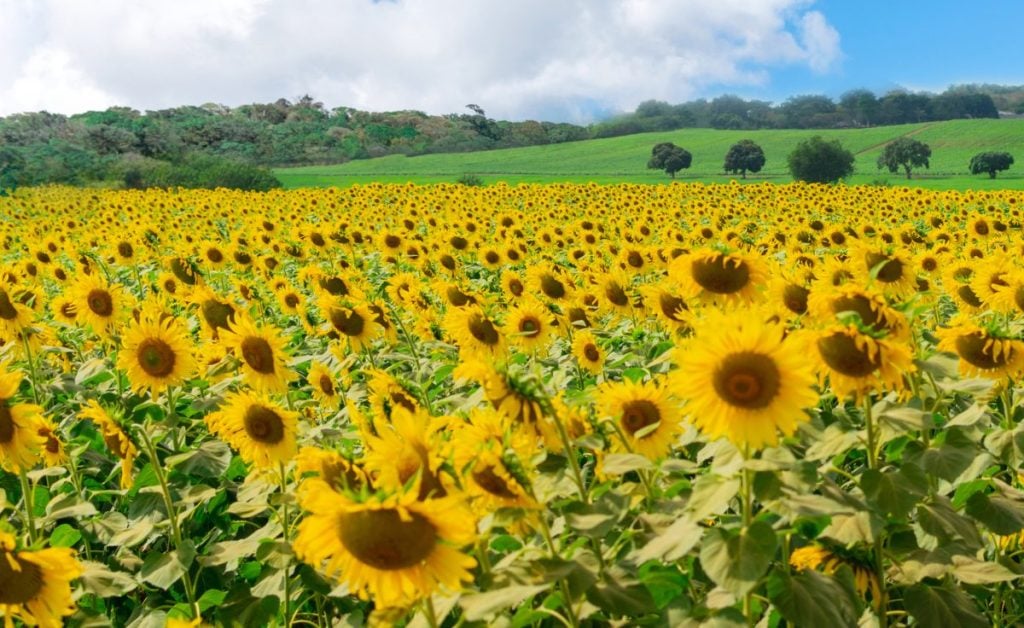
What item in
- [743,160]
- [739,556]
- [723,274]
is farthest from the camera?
[743,160]

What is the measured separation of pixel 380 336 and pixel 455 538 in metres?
5.67

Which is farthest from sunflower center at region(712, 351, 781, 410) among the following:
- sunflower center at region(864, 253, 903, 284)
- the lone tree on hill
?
the lone tree on hill

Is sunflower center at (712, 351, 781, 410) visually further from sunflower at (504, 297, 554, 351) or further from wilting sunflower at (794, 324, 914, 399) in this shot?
sunflower at (504, 297, 554, 351)

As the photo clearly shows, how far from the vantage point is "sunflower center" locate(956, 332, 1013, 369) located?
3.65 m

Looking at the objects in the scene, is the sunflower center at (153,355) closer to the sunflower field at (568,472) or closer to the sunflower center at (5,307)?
the sunflower field at (568,472)

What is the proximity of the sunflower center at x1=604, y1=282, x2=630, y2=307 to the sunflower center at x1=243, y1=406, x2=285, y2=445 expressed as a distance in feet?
14.8

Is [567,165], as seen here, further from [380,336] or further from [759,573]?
[759,573]

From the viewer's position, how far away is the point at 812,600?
2510mm

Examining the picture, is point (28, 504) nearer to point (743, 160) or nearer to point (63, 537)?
point (63, 537)

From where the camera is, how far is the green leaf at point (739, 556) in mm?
2283

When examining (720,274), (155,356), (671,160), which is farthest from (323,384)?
(671,160)

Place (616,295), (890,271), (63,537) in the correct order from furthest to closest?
(616,295)
(890,271)
(63,537)

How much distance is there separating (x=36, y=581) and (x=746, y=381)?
7.70 feet

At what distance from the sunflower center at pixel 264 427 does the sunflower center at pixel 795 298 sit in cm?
289
